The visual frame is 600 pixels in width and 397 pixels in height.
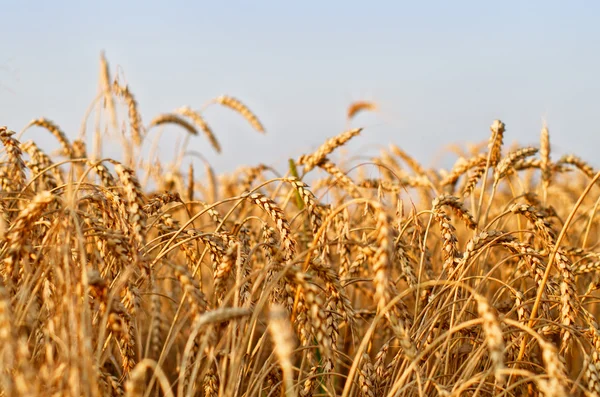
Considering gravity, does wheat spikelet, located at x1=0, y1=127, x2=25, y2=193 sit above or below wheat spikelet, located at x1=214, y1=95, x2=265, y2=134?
below

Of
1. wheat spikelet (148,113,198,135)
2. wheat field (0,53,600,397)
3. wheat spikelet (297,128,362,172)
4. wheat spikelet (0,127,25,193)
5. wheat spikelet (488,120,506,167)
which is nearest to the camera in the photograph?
wheat field (0,53,600,397)

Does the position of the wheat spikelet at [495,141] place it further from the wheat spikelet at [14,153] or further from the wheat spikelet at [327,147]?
the wheat spikelet at [14,153]

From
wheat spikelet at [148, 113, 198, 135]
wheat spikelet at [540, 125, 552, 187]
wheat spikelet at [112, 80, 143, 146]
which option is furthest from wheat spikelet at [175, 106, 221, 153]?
wheat spikelet at [540, 125, 552, 187]

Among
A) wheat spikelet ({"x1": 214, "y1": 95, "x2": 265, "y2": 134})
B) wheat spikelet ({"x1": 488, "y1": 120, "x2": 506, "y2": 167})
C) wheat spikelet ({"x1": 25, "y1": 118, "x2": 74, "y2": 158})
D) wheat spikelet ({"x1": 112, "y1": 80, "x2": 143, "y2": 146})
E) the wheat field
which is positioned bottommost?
the wheat field

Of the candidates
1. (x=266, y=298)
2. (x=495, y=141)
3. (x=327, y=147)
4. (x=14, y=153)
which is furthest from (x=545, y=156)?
(x=14, y=153)

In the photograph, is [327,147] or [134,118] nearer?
[327,147]

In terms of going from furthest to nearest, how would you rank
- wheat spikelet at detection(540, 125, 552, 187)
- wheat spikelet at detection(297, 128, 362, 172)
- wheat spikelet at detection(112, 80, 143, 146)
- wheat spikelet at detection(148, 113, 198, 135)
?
wheat spikelet at detection(148, 113, 198, 135)
wheat spikelet at detection(112, 80, 143, 146)
wheat spikelet at detection(540, 125, 552, 187)
wheat spikelet at detection(297, 128, 362, 172)

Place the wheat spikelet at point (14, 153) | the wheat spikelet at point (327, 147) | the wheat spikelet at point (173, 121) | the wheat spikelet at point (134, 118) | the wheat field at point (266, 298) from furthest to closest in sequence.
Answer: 1. the wheat spikelet at point (173, 121)
2. the wheat spikelet at point (134, 118)
3. the wheat spikelet at point (327, 147)
4. the wheat spikelet at point (14, 153)
5. the wheat field at point (266, 298)

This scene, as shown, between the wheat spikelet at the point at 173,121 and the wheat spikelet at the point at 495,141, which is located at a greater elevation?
the wheat spikelet at the point at 173,121

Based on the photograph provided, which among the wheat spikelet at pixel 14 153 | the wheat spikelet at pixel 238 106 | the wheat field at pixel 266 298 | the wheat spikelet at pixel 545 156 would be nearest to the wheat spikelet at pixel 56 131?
the wheat field at pixel 266 298

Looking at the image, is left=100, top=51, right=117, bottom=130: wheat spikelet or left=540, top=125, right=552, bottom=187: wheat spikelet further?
left=100, top=51, right=117, bottom=130: wheat spikelet

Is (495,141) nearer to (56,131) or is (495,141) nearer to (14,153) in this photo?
(14,153)

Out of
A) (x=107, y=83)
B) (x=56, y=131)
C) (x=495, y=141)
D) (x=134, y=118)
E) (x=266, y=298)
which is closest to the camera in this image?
(x=266, y=298)

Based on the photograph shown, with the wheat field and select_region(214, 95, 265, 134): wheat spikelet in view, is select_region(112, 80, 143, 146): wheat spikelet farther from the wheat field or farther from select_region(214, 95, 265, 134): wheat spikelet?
select_region(214, 95, 265, 134): wheat spikelet
